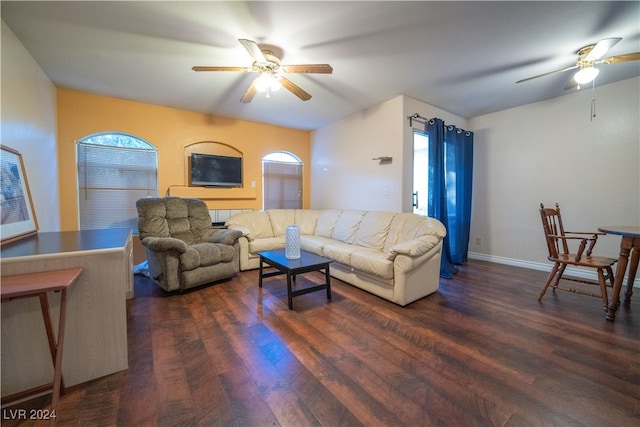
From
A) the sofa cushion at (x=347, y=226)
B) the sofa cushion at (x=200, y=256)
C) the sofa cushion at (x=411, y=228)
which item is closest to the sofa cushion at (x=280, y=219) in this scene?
the sofa cushion at (x=347, y=226)

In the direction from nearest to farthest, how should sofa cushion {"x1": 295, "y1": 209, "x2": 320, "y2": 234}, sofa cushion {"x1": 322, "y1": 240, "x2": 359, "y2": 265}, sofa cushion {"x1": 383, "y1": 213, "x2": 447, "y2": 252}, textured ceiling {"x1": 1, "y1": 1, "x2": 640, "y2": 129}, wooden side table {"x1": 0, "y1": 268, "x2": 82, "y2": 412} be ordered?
wooden side table {"x1": 0, "y1": 268, "x2": 82, "y2": 412}, textured ceiling {"x1": 1, "y1": 1, "x2": 640, "y2": 129}, sofa cushion {"x1": 383, "y1": 213, "x2": 447, "y2": 252}, sofa cushion {"x1": 322, "y1": 240, "x2": 359, "y2": 265}, sofa cushion {"x1": 295, "y1": 209, "x2": 320, "y2": 234}

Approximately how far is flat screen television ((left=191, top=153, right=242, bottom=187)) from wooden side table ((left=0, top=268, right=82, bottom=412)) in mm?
2811

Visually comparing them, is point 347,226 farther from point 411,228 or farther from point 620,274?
point 620,274

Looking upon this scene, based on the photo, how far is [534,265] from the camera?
3.79 m

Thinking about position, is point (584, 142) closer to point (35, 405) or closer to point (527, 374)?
point (527, 374)

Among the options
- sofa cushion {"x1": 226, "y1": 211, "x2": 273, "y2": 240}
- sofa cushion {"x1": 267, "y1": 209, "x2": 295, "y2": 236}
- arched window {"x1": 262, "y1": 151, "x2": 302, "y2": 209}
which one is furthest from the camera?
arched window {"x1": 262, "y1": 151, "x2": 302, "y2": 209}

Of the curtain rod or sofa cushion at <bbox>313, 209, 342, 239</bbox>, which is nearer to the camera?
the curtain rod

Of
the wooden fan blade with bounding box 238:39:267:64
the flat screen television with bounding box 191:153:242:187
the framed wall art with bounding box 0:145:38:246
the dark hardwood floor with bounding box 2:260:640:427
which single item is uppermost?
the wooden fan blade with bounding box 238:39:267:64

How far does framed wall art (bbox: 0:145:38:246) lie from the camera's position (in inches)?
66.6

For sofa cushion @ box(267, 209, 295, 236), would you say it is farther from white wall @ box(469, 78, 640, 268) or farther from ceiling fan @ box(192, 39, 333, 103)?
white wall @ box(469, 78, 640, 268)

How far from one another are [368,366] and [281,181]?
3.89m

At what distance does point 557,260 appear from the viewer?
2.56 meters

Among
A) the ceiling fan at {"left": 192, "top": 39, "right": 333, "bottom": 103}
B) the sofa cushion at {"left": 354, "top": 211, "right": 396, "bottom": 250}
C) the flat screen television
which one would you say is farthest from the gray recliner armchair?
the ceiling fan at {"left": 192, "top": 39, "right": 333, "bottom": 103}

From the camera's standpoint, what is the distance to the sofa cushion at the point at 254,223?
400 cm
